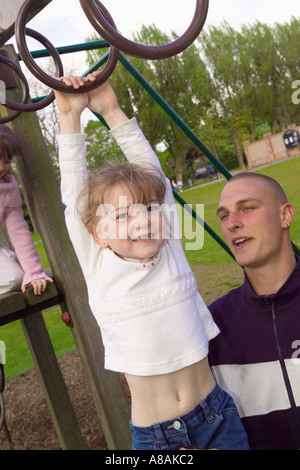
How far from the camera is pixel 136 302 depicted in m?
1.35

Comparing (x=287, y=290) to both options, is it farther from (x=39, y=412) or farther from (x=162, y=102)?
(x=39, y=412)

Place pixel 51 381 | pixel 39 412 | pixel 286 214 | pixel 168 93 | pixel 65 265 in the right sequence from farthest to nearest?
pixel 168 93 < pixel 39 412 < pixel 51 381 < pixel 65 265 < pixel 286 214

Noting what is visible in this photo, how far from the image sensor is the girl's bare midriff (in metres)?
1.33

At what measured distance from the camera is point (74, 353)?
20.1 feet

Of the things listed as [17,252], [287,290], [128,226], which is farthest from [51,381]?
[128,226]

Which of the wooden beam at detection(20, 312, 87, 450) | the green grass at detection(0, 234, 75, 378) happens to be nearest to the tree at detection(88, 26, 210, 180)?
the green grass at detection(0, 234, 75, 378)

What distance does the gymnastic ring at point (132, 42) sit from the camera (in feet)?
3.14

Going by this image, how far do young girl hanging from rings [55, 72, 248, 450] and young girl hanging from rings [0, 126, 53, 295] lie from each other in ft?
2.45

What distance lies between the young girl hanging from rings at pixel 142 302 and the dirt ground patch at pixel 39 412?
2.24m

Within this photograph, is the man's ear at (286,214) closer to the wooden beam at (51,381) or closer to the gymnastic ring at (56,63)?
the gymnastic ring at (56,63)

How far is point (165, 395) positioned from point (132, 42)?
2.92 feet

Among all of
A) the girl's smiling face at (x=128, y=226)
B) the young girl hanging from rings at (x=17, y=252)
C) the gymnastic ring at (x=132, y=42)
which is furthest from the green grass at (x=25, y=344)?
the gymnastic ring at (x=132, y=42)

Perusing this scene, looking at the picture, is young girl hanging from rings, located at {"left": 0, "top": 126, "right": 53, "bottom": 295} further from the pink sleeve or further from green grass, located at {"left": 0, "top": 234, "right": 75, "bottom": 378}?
green grass, located at {"left": 0, "top": 234, "right": 75, "bottom": 378}

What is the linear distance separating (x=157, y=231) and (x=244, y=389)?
30.3 inches
